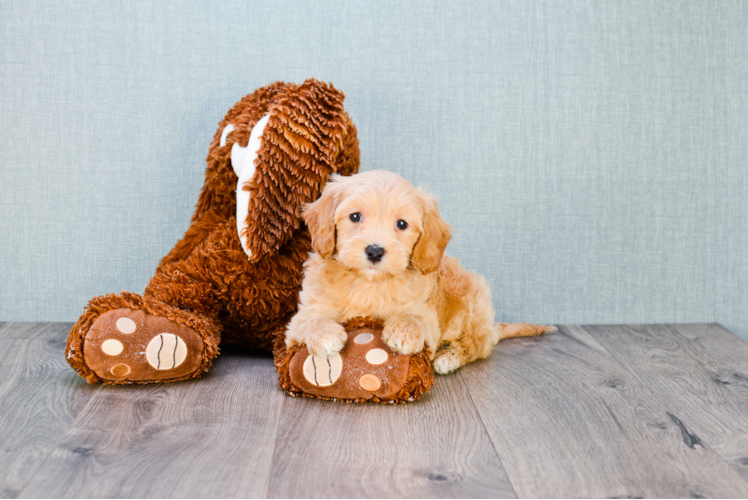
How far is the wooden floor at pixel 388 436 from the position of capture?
124 centimetres

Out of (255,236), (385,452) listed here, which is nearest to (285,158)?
(255,236)

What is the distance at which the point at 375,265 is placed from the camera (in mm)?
1522

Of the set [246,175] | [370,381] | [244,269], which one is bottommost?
[370,381]

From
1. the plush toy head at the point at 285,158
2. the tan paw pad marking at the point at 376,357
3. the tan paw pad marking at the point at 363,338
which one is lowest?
the tan paw pad marking at the point at 376,357

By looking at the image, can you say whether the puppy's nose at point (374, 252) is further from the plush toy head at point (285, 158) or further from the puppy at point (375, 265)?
the plush toy head at point (285, 158)

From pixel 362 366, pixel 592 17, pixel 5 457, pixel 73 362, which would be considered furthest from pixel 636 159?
pixel 5 457

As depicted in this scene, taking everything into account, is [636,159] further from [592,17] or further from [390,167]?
[390,167]

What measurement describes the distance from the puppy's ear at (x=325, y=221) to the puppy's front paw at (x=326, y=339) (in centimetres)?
18

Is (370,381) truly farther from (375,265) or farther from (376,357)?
(375,265)

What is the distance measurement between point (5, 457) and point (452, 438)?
0.93 meters

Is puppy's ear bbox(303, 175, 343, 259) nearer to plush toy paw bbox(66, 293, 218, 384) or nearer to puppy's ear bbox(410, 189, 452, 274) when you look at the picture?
puppy's ear bbox(410, 189, 452, 274)

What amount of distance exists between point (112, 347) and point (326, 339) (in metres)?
0.56

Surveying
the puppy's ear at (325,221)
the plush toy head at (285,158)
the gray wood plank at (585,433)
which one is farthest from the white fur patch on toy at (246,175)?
the gray wood plank at (585,433)

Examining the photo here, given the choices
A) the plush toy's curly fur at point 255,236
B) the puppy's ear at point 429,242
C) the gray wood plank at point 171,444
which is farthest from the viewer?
the plush toy's curly fur at point 255,236
